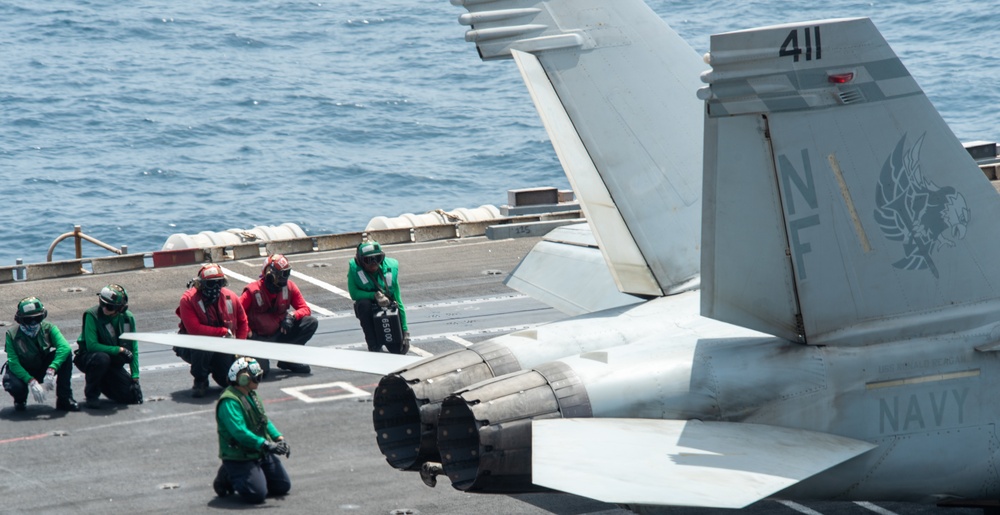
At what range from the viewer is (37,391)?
54.2 ft

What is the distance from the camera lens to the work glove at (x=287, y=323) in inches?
718

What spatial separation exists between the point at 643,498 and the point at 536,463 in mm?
816

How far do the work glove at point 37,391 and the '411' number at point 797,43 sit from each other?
11.9m

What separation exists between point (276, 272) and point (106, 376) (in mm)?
2784

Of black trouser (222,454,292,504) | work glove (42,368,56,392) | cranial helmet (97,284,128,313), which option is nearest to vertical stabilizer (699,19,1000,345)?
black trouser (222,454,292,504)

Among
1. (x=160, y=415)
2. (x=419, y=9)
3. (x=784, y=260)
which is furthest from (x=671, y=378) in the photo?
(x=419, y=9)

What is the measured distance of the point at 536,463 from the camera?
8.02 m

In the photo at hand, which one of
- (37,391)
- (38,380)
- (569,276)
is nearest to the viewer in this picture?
(569,276)

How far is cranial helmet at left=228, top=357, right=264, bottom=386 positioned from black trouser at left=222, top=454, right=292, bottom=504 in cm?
87

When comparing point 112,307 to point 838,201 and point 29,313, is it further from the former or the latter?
point 838,201

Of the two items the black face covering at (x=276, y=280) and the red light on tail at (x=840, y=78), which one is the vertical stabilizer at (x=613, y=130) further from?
the black face covering at (x=276, y=280)

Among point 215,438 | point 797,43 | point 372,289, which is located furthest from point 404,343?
point 797,43

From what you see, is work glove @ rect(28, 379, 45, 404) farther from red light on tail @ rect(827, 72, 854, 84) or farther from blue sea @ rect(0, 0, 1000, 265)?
blue sea @ rect(0, 0, 1000, 265)

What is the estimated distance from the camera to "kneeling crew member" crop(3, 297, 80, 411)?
16.5m
